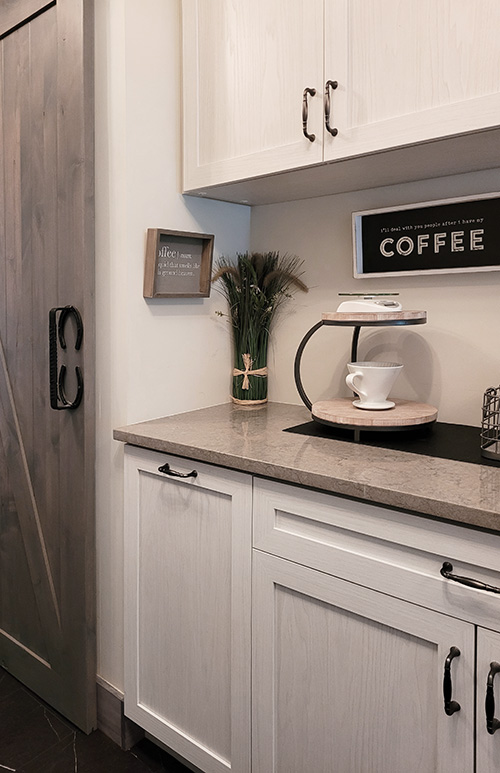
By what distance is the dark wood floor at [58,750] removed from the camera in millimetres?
1687

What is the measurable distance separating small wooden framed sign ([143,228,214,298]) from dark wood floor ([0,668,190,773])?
4.36 feet

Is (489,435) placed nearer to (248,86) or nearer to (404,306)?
(404,306)

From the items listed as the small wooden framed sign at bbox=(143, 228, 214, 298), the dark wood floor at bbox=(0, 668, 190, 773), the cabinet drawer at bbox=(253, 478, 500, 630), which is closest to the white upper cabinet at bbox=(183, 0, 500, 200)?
the small wooden framed sign at bbox=(143, 228, 214, 298)

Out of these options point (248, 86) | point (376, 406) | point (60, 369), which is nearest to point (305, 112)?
point (248, 86)

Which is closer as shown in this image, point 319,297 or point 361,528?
point 361,528

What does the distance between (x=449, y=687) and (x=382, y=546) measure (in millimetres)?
257

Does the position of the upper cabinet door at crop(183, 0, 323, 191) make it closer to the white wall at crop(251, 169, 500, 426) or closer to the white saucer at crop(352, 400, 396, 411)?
the white wall at crop(251, 169, 500, 426)

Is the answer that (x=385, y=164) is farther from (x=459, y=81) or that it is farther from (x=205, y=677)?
(x=205, y=677)

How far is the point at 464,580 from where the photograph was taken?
102cm

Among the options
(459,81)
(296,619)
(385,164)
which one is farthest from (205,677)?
(459,81)

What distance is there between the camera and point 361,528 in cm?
116

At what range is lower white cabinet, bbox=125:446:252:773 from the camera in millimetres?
1396

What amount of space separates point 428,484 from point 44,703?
157 centimetres

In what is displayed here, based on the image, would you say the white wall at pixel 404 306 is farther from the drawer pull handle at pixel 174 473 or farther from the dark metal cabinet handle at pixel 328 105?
the drawer pull handle at pixel 174 473
